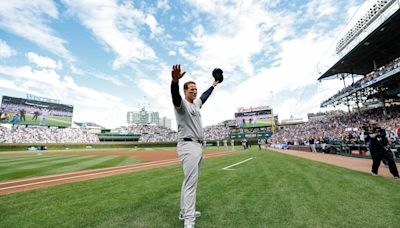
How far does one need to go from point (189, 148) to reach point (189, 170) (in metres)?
0.29

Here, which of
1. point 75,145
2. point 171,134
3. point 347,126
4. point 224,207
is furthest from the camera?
point 171,134

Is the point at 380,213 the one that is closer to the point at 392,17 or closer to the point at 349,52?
the point at 392,17

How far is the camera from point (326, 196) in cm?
389

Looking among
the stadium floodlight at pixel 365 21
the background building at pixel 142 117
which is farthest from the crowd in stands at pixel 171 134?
the stadium floodlight at pixel 365 21

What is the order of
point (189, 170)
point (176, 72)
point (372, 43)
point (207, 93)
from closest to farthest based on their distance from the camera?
point (176, 72) → point (189, 170) → point (207, 93) → point (372, 43)

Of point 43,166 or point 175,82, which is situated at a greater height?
point 175,82

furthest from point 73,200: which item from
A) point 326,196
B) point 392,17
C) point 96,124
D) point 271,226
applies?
point 96,124

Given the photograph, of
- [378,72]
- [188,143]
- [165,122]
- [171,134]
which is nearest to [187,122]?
[188,143]

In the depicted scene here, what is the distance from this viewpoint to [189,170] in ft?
8.53

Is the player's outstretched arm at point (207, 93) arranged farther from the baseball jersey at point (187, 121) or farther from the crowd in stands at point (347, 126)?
the crowd in stands at point (347, 126)

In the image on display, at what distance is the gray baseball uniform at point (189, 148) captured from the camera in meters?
2.47

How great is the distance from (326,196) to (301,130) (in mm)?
43344

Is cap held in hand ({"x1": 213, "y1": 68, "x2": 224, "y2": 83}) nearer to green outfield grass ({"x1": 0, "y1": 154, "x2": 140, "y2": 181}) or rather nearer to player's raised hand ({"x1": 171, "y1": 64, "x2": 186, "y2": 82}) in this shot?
player's raised hand ({"x1": 171, "y1": 64, "x2": 186, "y2": 82})

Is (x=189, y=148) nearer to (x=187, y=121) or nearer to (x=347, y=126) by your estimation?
(x=187, y=121)
